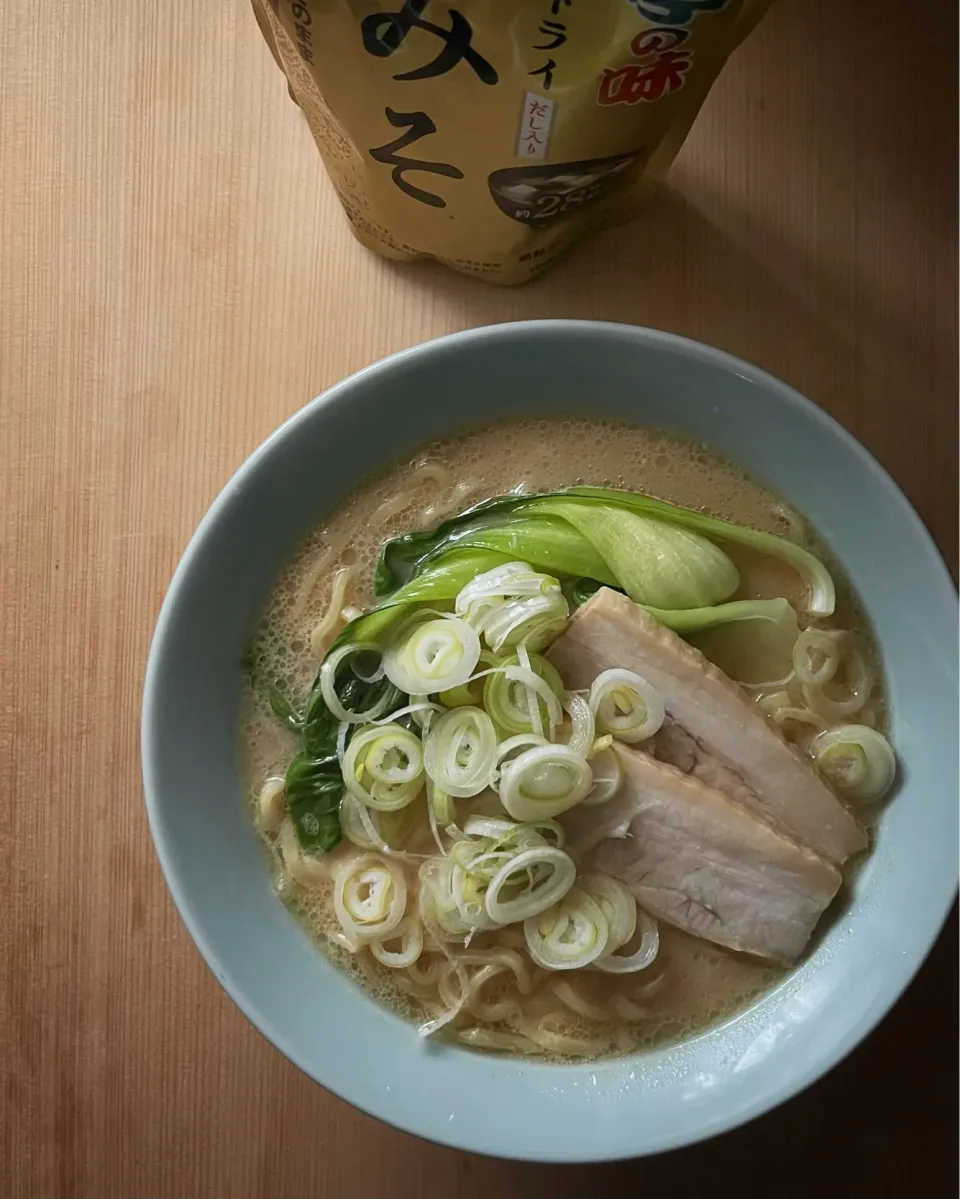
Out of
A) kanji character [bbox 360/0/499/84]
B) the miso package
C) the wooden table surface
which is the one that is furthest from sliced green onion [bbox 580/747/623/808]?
kanji character [bbox 360/0/499/84]

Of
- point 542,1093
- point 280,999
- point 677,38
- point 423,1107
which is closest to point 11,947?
point 280,999

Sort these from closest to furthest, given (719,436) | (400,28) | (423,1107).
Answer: (400,28)
(423,1107)
(719,436)

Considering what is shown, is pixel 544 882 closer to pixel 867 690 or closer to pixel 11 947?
pixel 867 690

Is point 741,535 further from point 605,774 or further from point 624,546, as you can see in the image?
point 605,774

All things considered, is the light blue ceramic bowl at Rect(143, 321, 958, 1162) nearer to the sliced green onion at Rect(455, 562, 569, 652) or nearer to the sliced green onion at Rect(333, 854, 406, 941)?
the sliced green onion at Rect(333, 854, 406, 941)

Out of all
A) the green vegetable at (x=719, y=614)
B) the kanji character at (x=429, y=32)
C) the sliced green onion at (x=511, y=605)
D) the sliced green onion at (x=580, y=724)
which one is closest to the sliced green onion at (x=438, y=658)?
the sliced green onion at (x=511, y=605)

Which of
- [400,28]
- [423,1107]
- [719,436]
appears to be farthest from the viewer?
[719,436]
